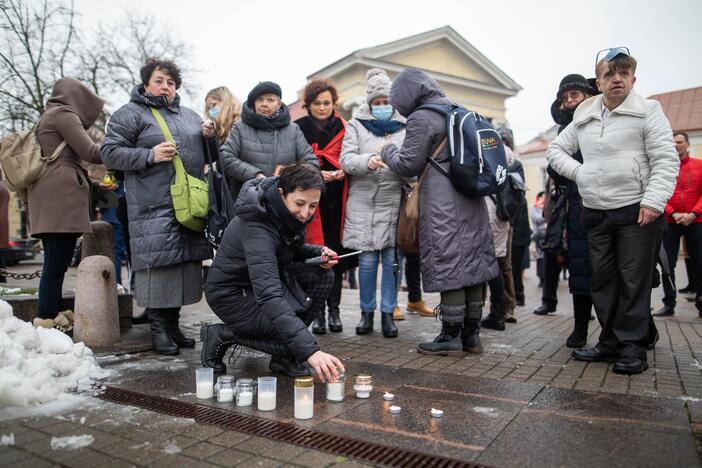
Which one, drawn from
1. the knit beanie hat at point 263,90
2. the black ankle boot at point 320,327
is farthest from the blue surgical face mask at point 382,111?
the black ankle boot at point 320,327

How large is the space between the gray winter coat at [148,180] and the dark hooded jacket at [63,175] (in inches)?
15.1

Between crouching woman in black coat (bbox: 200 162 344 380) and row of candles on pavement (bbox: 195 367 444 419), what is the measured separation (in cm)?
15

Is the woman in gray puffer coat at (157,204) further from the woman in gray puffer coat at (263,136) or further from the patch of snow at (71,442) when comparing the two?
the patch of snow at (71,442)

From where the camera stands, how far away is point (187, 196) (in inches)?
165

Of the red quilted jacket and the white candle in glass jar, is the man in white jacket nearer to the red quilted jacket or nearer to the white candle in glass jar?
the white candle in glass jar

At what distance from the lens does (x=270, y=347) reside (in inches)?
136

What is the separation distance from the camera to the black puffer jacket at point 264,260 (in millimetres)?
2977

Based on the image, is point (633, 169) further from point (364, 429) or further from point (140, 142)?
Result: point (140, 142)

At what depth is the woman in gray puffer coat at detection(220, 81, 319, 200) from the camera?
186 inches

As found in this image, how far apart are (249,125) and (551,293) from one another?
167 inches

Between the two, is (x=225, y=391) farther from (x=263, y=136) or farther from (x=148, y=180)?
(x=263, y=136)

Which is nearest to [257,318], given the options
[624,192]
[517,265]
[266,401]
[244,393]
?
[244,393]

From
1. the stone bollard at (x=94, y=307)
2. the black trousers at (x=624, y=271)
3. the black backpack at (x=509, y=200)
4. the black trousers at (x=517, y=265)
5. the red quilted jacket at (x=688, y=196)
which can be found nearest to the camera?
the black trousers at (x=624, y=271)

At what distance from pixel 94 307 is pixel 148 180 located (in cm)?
114
